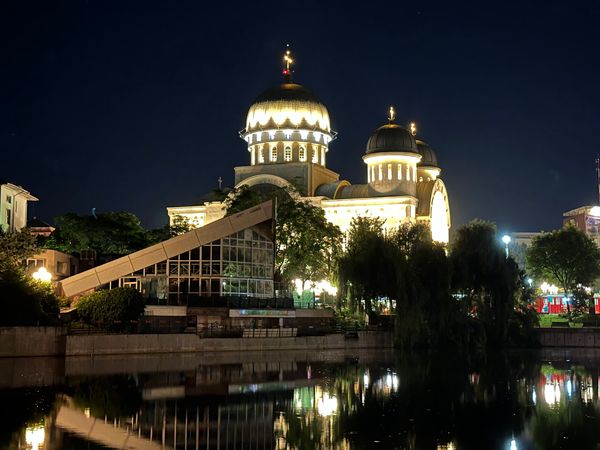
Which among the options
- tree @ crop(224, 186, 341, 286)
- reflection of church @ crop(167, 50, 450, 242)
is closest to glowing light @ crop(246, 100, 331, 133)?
reflection of church @ crop(167, 50, 450, 242)

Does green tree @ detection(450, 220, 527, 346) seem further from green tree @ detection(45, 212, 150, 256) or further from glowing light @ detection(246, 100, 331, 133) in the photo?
glowing light @ detection(246, 100, 331, 133)

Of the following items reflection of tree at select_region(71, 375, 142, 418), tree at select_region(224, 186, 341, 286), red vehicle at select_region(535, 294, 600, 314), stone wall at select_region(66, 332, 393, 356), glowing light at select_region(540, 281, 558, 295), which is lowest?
reflection of tree at select_region(71, 375, 142, 418)

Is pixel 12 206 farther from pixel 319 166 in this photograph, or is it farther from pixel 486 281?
pixel 486 281

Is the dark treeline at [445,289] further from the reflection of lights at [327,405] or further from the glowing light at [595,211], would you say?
the glowing light at [595,211]

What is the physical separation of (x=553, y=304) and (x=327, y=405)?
72.9 meters

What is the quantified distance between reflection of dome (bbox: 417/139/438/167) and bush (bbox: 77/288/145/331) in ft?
220

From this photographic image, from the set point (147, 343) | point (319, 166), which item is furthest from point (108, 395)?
point (319, 166)

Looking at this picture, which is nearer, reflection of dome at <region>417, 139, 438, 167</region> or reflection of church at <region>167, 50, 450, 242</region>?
reflection of church at <region>167, 50, 450, 242</region>

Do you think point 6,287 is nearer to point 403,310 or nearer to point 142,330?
point 142,330

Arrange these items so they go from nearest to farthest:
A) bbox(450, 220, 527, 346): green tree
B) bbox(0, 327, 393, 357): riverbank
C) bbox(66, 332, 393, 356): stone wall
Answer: bbox(0, 327, 393, 357): riverbank, bbox(66, 332, 393, 356): stone wall, bbox(450, 220, 527, 346): green tree

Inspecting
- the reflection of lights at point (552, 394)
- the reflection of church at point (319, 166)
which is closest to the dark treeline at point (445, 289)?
the reflection of lights at point (552, 394)

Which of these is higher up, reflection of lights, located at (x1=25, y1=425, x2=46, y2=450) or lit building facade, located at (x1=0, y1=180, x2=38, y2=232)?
lit building facade, located at (x1=0, y1=180, x2=38, y2=232)

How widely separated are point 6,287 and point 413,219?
5336cm

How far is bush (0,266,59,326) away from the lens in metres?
47.0
